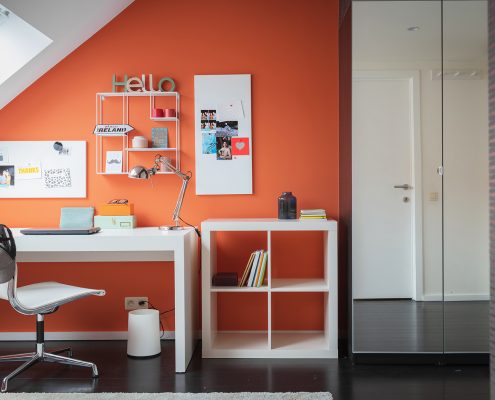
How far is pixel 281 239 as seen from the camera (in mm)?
3707

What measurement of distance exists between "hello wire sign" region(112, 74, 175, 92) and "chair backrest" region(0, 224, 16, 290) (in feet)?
4.59

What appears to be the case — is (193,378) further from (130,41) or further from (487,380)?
(130,41)

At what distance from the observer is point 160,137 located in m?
3.69

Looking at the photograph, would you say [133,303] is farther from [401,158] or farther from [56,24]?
[401,158]

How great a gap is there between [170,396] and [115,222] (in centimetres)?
135

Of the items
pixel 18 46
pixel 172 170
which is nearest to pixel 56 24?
pixel 18 46

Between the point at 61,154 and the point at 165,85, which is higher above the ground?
the point at 165,85

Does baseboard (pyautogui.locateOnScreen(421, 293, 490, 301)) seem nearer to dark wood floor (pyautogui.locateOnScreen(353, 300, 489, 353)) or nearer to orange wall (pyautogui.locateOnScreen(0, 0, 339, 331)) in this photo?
dark wood floor (pyautogui.locateOnScreen(353, 300, 489, 353))

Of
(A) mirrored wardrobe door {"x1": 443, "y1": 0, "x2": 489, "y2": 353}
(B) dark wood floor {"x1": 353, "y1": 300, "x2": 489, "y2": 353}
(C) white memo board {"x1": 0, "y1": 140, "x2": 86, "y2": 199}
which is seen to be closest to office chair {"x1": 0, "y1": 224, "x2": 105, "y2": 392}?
(C) white memo board {"x1": 0, "y1": 140, "x2": 86, "y2": 199}

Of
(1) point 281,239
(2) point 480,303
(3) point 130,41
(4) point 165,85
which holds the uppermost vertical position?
(3) point 130,41

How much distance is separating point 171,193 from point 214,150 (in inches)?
17.1

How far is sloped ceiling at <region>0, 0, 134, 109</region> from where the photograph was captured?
306 cm

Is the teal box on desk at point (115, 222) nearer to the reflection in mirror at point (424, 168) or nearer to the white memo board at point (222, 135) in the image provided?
the white memo board at point (222, 135)

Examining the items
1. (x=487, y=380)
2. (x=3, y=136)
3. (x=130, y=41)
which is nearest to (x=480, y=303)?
(x=487, y=380)
